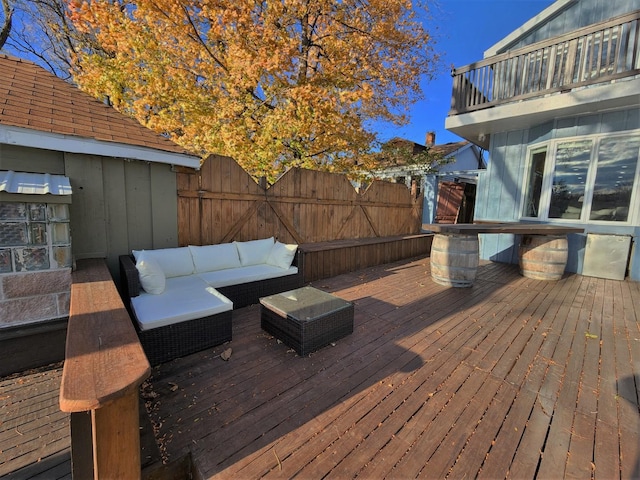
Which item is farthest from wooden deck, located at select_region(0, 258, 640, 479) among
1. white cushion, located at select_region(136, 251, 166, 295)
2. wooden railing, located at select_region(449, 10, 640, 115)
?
wooden railing, located at select_region(449, 10, 640, 115)

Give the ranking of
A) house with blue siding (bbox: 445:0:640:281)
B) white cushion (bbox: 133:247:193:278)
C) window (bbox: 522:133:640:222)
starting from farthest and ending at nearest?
window (bbox: 522:133:640:222) → house with blue siding (bbox: 445:0:640:281) → white cushion (bbox: 133:247:193:278)

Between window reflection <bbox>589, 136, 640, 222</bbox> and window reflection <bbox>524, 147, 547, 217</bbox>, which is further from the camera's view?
window reflection <bbox>524, 147, 547, 217</bbox>

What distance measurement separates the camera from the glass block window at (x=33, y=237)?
7.28 ft

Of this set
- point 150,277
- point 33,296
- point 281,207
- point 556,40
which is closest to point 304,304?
→ point 150,277

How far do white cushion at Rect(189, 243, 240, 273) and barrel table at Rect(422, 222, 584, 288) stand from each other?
3011 millimetres

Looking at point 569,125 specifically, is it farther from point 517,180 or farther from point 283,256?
point 283,256

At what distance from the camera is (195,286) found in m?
3.02

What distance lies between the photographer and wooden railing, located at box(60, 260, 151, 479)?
1072 mm

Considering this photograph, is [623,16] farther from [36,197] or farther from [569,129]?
[36,197]

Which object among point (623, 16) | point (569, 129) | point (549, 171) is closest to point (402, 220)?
point (549, 171)

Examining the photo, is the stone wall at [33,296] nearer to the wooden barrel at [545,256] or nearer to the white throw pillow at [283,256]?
the white throw pillow at [283,256]

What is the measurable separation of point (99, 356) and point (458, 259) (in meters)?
4.63

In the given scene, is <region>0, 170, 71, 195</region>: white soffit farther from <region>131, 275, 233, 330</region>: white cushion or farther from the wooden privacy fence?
the wooden privacy fence

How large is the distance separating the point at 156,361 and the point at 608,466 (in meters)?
3.08
